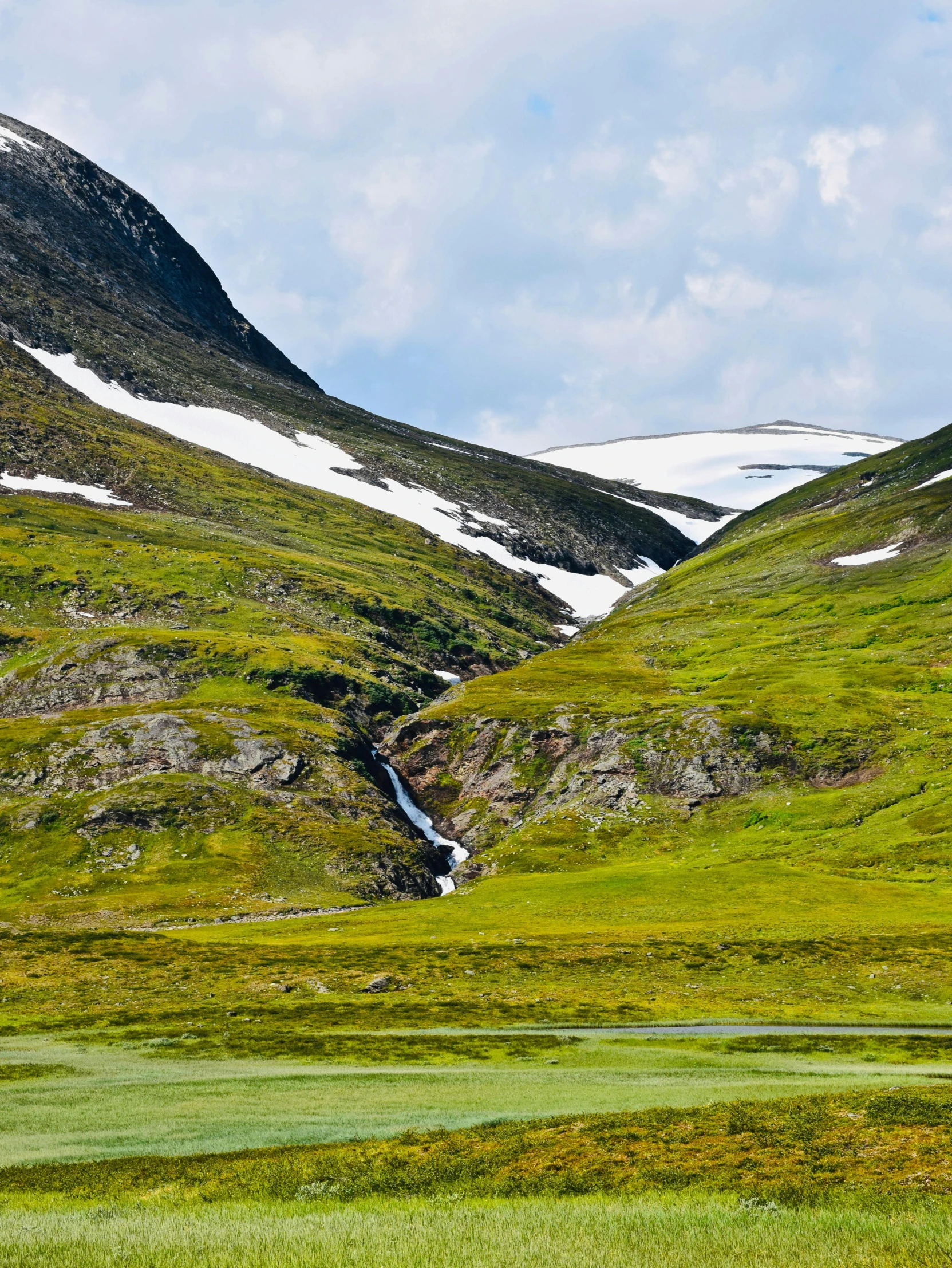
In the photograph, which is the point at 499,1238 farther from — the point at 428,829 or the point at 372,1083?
the point at 428,829

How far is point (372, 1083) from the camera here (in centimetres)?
3756

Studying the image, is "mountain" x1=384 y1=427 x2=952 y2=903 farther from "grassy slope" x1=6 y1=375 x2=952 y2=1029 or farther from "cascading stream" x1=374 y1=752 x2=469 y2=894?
"cascading stream" x1=374 y1=752 x2=469 y2=894

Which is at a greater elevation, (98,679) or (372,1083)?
(98,679)

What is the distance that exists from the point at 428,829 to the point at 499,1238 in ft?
424

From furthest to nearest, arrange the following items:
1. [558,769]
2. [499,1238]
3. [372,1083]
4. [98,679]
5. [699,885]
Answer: [98,679] → [558,769] → [699,885] → [372,1083] → [499,1238]

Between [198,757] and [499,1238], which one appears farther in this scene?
[198,757]

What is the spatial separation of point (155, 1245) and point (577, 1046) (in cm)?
3684

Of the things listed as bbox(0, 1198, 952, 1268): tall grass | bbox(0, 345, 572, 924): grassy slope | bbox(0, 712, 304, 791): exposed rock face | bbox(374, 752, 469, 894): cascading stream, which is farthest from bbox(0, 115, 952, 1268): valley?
bbox(374, 752, 469, 894): cascading stream

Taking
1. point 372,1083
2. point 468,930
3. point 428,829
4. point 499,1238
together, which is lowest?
point 468,930

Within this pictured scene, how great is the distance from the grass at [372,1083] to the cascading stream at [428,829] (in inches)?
2892

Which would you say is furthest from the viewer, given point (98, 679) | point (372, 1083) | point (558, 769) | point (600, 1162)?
point (98, 679)

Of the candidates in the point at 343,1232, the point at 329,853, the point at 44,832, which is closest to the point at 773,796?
the point at 329,853

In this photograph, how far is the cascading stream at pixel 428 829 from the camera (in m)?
128

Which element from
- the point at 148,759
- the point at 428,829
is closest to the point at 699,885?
the point at 428,829
